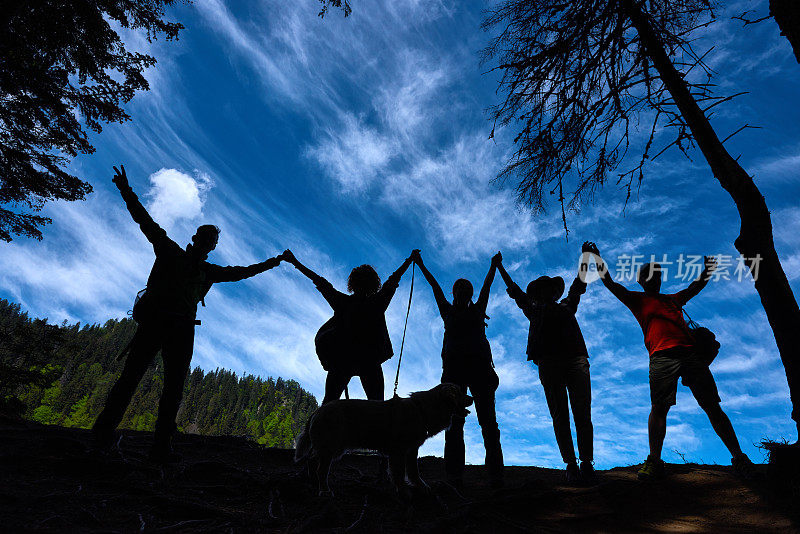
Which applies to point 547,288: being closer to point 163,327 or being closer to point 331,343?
point 331,343

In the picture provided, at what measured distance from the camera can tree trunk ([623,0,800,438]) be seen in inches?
137

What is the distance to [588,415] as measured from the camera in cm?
385

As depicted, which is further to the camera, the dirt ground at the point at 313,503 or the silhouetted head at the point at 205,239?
the silhouetted head at the point at 205,239

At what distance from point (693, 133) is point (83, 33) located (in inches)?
456

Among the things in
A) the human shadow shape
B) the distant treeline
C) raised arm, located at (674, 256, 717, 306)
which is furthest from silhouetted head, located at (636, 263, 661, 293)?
the distant treeline

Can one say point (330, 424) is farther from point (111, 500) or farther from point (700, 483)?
point (700, 483)

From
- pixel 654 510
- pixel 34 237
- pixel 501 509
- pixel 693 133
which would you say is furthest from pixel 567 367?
pixel 34 237

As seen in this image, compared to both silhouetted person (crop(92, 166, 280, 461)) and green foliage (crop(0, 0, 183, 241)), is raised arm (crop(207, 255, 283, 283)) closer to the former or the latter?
silhouetted person (crop(92, 166, 280, 461))

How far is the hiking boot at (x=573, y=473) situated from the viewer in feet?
12.1

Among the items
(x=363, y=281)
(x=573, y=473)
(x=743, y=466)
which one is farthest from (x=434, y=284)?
(x=743, y=466)

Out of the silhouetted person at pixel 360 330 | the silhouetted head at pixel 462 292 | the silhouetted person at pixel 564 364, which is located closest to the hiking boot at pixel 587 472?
the silhouetted person at pixel 564 364

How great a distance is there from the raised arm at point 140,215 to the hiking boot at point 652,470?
528 centimetres

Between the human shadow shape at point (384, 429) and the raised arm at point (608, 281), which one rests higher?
the raised arm at point (608, 281)

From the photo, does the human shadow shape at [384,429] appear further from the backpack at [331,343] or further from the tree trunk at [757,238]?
the tree trunk at [757,238]
